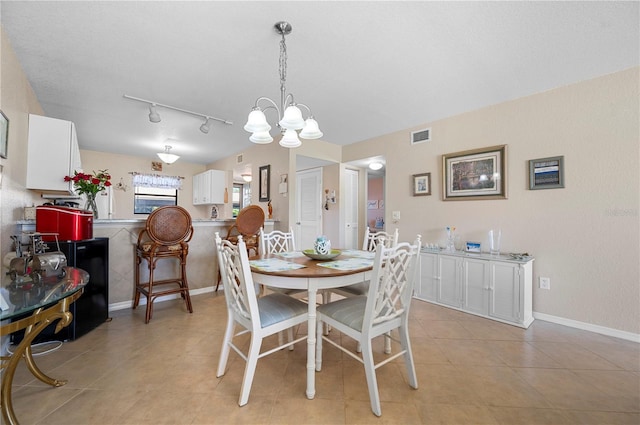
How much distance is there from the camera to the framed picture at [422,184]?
3.49 m

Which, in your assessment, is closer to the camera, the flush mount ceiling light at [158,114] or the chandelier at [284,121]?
the chandelier at [284,121]

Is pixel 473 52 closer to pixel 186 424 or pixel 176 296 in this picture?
pixel 186 424

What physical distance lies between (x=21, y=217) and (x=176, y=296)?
5.40ft

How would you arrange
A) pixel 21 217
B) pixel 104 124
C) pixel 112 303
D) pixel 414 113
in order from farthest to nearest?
pixel 104 124 < pixel 414 113 < pixel 112 303 < pixel 21 217

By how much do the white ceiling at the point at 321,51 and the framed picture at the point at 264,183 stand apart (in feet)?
4.67

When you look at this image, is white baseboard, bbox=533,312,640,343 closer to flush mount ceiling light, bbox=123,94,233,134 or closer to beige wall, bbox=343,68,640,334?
beige wall, bbox=343,68,640,334

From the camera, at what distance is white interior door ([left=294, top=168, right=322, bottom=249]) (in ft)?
16.9

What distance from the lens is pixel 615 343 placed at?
7.00 feet

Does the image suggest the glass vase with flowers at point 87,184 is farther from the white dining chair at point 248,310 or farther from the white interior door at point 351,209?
the white interior door at point 351,209

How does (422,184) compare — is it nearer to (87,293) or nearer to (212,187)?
(87,293)

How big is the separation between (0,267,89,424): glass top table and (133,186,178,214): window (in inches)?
201

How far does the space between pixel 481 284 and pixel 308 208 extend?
11.1ft

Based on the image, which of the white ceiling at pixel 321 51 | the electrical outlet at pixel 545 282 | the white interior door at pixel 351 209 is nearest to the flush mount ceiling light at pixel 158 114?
the white ceiling at pixel 321 51

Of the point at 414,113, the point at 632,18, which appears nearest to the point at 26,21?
the point at 414,113
